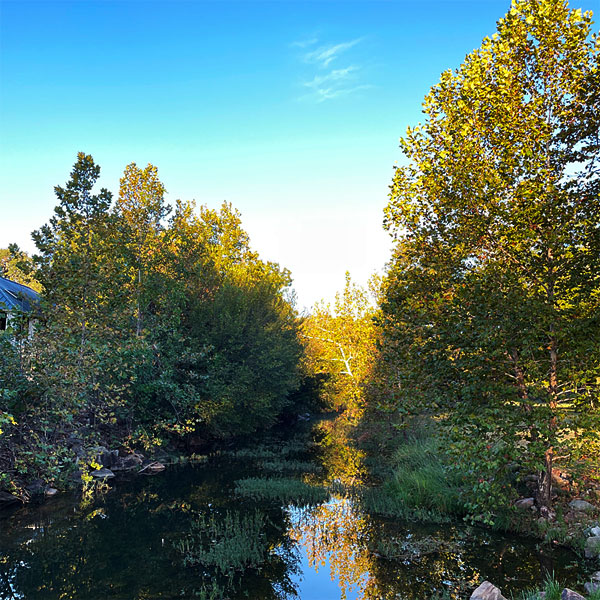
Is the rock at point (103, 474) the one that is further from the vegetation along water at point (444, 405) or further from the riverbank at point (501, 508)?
the riverbank at point (501, 508)

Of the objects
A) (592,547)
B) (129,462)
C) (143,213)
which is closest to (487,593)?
(592,547)

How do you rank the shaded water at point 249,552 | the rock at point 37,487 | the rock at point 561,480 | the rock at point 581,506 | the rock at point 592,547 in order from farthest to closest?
the rock at point 37,487, the rock at point 561,480, the rock at point 581,506, the rock at point 592,547, the shaded water at point 249,552

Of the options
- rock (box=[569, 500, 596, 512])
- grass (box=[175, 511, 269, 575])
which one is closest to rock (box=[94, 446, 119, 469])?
grass (box=[175, 511, 269, 575])

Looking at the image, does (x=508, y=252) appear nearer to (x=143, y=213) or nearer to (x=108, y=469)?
(x=108, y=469)

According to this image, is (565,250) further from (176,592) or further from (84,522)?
(84,522)

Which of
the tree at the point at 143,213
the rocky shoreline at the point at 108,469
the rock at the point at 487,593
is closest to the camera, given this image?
the rock at the point at 487,593

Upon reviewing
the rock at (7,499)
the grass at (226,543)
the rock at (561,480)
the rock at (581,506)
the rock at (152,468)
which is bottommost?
the rock at (152,468)

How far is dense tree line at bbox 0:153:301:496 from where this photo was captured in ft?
47.2

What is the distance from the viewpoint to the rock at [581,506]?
1270cm

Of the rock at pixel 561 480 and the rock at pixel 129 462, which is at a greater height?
the rock at pixel 561 480

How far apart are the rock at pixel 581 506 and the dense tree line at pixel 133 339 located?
1448cm

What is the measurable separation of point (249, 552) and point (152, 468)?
1319 cm

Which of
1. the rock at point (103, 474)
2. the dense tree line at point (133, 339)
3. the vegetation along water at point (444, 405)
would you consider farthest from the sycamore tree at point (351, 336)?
the rock at point (103, 474)

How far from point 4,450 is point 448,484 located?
14122 mm
